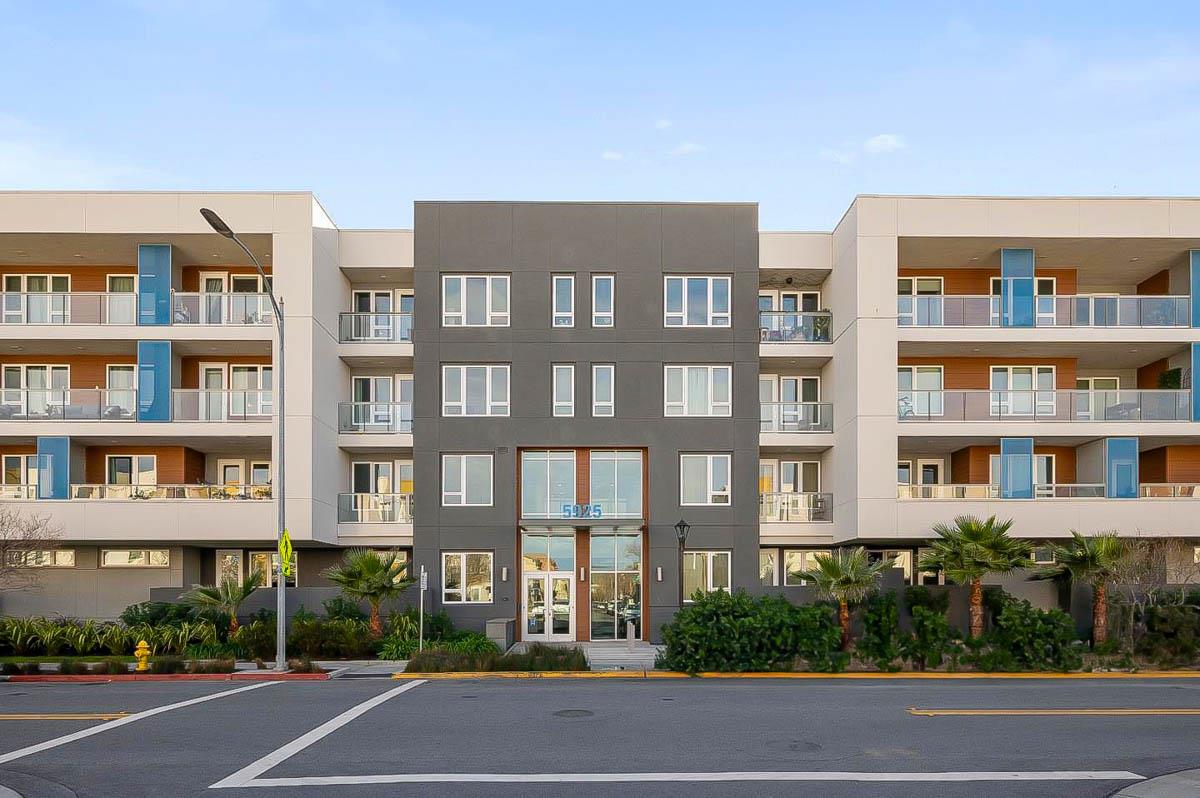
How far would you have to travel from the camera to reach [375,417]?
34.9 metres

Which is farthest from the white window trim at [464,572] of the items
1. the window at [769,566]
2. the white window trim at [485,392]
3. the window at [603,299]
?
the window at [769,566]

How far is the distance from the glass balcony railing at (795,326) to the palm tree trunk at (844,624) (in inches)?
404

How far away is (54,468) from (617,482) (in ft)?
53.9

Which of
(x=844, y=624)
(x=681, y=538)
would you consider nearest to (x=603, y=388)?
(x=681, y=538)

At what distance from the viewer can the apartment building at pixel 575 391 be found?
105 ft

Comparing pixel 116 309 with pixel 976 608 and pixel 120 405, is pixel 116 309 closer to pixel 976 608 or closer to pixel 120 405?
pixel 120 405

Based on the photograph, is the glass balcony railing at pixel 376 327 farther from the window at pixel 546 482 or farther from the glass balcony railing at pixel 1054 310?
the glass balcony railing at pixel 1054 310

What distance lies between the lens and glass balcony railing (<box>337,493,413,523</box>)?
113 ft

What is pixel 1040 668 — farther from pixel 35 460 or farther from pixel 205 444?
pixel 35 460

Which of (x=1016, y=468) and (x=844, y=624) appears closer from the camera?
(x=844, y=624)

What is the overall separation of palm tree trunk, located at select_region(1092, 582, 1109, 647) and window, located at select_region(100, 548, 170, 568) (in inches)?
1031

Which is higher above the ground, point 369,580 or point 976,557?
point 976,557

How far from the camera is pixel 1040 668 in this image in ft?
84.7

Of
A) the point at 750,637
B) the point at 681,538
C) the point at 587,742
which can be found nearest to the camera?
the point at 587,742
